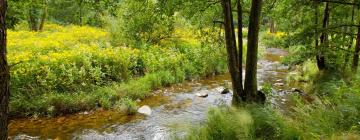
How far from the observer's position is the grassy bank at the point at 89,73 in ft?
30.6

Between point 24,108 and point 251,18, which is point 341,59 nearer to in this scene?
point 251,18

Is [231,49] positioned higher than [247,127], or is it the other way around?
[231,49]

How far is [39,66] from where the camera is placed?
9.88 meters

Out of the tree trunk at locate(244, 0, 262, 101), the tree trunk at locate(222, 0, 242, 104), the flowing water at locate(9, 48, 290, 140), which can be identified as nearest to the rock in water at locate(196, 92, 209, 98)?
the flowing water at locate(9, 48, 290, 140)

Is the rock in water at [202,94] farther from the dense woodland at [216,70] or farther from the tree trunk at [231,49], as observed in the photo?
the tree trunk at [231,49]

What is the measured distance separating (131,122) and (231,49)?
130 inches

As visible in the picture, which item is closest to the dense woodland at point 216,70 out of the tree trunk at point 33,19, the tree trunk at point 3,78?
the tree trunk at point 3,78

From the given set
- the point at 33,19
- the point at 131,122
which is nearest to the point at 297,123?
the point at 131,122

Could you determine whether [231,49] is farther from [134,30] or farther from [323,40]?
[134,30]

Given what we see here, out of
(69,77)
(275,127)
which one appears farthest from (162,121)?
(275,127)

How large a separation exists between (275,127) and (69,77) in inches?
271

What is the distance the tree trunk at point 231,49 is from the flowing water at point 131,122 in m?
0.51

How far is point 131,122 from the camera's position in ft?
29.0

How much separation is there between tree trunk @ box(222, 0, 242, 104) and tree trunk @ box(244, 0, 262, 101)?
9.5 inches
